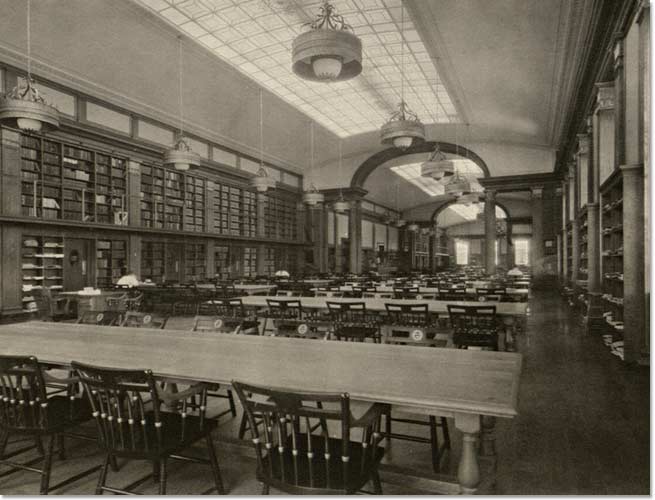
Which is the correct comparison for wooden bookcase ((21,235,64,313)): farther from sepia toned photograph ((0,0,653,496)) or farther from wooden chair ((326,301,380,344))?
wooden chair ((326,301,380,344))

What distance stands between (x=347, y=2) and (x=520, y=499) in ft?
27.4

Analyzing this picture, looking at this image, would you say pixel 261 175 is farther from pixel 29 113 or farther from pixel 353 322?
pixel 353 322

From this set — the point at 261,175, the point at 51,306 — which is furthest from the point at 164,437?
the point at 261,175

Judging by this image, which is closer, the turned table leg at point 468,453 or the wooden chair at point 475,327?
the turned table leg at point 468,453

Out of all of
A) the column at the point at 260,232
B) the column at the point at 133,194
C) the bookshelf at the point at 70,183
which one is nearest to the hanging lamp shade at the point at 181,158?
the bookshelf at the point at 70,183

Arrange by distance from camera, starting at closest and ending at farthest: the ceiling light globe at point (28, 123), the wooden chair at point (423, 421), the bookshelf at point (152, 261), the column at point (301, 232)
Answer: the wooden chair at point (423, 421), the ceiling light globe at point (28, 123), the bookshelf at point (152, 261), the column at point (301, 232)

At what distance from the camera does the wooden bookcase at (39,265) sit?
820 centimetres

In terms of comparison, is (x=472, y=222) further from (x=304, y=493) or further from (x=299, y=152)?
(x=304, y=493)

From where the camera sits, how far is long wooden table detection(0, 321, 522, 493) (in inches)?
67.9

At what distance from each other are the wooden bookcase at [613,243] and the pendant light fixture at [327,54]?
3040 millimetres

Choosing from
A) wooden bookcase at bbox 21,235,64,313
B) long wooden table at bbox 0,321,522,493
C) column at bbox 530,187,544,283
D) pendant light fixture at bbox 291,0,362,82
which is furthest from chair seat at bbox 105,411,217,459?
column at bbox 530,187,544,283

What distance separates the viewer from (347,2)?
8203 millimetres

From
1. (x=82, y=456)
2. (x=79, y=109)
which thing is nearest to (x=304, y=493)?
(x=82, y=456)

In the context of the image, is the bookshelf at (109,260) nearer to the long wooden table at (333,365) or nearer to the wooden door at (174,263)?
the wooden door at (174,263)
